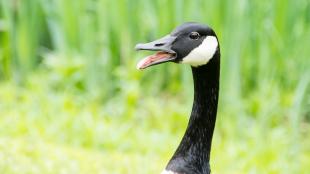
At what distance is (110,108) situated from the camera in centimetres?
601

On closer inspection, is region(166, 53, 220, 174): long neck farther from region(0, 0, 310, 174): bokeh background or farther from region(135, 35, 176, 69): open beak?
region(0, 0, 310, 174): bokeh background

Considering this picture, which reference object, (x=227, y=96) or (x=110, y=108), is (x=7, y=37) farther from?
(x=227, y=96)

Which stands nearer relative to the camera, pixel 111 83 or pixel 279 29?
pixel 279 29

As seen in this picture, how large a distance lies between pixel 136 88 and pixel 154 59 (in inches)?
114

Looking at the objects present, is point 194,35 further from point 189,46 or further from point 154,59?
point 154,59

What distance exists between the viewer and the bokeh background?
5098 mm

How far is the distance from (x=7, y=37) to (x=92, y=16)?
0.81 metres

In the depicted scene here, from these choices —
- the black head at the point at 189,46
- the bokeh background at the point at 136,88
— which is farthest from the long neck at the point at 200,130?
the bokeh background at the point at 136,88

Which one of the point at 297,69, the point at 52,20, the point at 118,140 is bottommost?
the point at 118,140

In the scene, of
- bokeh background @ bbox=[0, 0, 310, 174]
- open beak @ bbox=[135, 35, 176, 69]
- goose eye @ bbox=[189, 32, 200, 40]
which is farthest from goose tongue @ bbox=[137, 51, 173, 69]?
bokeh background @ bbox=[0, 0, 310, 174]

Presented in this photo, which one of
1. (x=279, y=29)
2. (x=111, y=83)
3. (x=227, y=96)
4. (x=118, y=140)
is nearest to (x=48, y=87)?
(x=111, y=83)

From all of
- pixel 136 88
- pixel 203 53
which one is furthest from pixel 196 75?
pixel 136 88

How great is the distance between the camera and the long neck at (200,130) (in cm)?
329

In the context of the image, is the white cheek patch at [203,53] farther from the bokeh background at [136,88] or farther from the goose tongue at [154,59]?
the bokeh background at [136,88]
